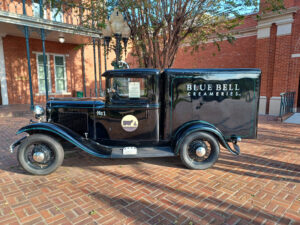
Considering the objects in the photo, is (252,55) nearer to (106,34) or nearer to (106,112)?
(106,34)

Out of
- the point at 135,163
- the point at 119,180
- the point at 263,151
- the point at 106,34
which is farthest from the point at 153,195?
the point at 106,34

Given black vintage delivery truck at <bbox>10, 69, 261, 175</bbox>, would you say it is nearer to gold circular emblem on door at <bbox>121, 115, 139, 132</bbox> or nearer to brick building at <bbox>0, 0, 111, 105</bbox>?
gold circular emblem on door at <bbox>121, 115, 139, 132</bbox>

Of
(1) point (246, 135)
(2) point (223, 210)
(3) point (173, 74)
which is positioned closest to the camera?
(2) point (223, 210)

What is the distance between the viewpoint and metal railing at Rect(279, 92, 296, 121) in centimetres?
870

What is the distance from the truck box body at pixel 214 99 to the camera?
3812 mm

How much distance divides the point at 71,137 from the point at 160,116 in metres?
1.76

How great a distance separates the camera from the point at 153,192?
3.08 meters

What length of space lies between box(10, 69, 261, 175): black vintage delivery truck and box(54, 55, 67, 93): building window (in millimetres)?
9599

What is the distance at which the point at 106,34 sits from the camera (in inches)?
257

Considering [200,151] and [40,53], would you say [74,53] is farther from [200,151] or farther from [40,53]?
[200,151]

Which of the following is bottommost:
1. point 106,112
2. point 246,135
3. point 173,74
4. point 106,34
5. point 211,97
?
point 246,135

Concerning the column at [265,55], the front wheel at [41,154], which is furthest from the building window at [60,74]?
the column at [265,55]

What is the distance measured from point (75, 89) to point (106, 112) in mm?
10656

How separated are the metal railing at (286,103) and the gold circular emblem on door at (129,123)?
7415 mm
